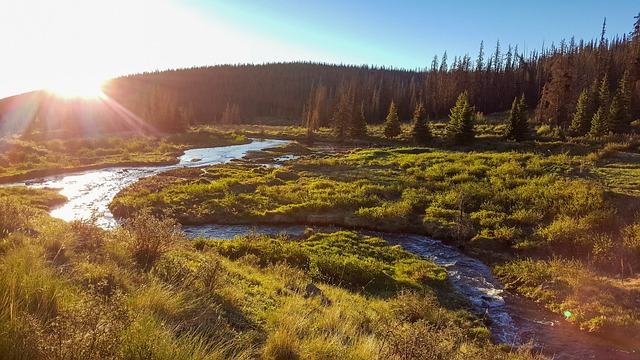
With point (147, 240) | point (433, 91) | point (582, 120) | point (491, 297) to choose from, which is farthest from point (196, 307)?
point (433, 91)

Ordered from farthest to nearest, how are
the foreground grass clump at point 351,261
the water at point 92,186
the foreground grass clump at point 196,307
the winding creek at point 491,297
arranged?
the water at point 92,186, the foreground grass clump at point 351,261, the winding creek at point 491,297, the foreground grass clump at point 196,307

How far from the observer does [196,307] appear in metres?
5.87

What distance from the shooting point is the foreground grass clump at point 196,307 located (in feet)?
11.6

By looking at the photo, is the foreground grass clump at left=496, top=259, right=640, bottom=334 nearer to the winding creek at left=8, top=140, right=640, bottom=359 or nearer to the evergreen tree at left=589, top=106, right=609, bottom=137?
the winding creek at left=8, top=140, right=640, bottom=359

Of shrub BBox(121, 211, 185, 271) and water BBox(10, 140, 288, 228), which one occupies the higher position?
shrub BBox(121, 211, 185, 271)

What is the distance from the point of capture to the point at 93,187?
97.3 feet

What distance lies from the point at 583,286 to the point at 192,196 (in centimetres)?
2125

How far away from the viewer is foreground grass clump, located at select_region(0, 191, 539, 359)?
11.6 feet

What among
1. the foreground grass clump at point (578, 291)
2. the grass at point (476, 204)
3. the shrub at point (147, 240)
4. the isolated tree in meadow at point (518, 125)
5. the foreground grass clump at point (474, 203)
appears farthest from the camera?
the isolated tree in meadow at point (518, 125)

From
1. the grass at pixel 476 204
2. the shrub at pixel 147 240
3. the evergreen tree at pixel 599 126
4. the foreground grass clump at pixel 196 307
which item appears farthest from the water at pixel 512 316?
the evergreen tree at pixel 599 126

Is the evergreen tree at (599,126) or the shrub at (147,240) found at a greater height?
the evergreen tree at (599,126)

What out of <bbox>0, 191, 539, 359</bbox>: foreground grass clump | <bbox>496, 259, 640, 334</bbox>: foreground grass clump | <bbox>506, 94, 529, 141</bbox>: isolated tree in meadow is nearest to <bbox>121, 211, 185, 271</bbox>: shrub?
<bbox>0, 191, 539, 359</bbox>: foreground grass clump

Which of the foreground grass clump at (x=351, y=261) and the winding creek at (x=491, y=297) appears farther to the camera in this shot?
the foreground grass clump at (x=351, y=261)

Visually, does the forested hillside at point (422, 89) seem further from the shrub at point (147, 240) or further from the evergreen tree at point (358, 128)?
the shrub at point (147, 240)
